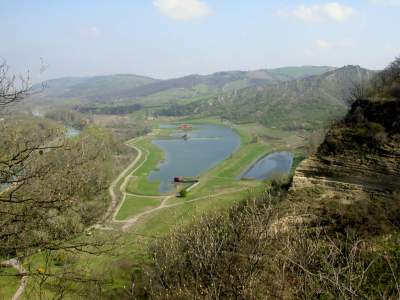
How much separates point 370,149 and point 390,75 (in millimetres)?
17196

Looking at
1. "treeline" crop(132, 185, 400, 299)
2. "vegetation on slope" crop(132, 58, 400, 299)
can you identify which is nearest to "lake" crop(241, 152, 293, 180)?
"vegetation on slope" crop(132, 58, 400, 299)

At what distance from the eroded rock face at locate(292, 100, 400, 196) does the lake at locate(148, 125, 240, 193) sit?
3598 centimetres

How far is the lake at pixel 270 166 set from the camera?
2800 inches

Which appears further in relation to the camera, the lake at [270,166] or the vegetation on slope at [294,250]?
the lake at [270,166]

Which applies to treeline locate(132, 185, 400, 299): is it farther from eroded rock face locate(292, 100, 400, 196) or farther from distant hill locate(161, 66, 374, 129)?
distant hill locate(161, 66, 374, 129)

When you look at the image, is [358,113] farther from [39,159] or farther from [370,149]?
[39,159]

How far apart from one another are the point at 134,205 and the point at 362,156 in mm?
34341

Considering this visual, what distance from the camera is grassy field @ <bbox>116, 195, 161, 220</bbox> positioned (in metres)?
50.0

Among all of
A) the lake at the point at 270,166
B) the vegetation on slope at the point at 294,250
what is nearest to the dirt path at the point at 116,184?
the lake at the point at 270,166

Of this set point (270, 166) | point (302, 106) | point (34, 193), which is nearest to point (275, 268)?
point (34, 193)

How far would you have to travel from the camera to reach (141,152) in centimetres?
9738

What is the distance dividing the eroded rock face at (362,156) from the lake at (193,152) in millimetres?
35980

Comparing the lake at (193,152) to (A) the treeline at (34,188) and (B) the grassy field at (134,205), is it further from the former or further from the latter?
(A) the treeline at (34,188)

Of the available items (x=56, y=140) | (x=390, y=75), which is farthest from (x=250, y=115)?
(x=56, y=140)
